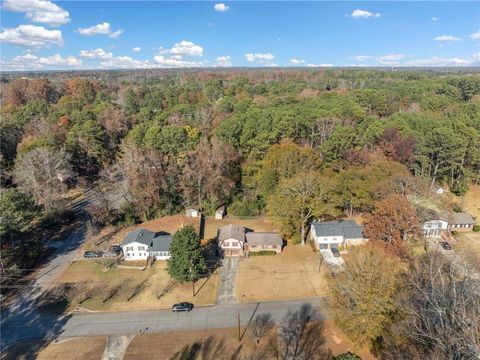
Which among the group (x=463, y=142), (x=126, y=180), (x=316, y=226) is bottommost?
(x=316, y=226)

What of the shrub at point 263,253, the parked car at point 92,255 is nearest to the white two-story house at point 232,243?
the shrub at point 263,253

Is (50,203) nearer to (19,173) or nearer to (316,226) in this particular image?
(19,173)

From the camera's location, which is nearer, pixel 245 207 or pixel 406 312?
pixel 406 312

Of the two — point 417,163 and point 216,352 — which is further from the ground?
point 417,163

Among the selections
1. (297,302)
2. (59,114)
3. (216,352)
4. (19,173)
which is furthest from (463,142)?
(59,114)

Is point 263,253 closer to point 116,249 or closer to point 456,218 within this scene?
point 116,249

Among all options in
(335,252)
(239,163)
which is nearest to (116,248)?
(239,163)

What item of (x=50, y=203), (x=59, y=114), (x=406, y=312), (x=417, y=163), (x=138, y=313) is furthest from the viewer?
(x=59, y=114)

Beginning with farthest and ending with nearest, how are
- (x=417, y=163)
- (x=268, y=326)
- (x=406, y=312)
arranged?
(x=417, y=163), (x=268, y=326), (x=406, y=312)

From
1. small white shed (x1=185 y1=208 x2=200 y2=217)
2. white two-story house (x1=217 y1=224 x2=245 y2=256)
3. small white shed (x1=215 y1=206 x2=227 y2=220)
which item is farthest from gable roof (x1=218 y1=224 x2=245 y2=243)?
small white shed (x1=185 y1=208 x2=200 y2=217)
